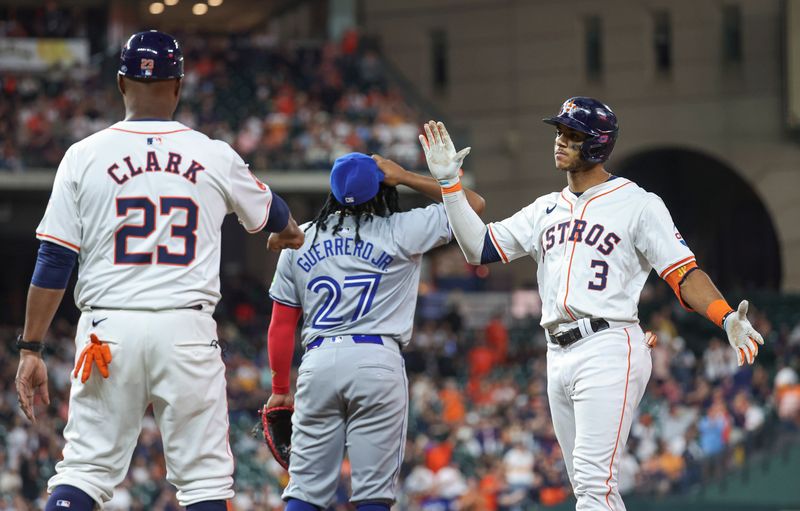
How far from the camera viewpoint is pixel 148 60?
14.8 ft

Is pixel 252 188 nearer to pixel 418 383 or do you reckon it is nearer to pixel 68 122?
pixel 418 383

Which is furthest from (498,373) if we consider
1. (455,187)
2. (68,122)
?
(455,187)

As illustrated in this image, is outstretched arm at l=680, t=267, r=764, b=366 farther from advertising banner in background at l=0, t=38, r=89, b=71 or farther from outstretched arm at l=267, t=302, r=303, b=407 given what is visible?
advertising banner in background at l=0, t=38, r=89, b=71

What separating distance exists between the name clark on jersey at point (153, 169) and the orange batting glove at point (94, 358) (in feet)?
1.81

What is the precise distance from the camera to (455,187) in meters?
5.37

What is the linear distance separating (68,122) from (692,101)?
39.0ft

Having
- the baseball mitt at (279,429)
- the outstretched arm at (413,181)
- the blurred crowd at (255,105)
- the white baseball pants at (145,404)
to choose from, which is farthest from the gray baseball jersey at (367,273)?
the blurred crowd at (255,105)

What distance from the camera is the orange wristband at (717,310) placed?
5035 millimetres

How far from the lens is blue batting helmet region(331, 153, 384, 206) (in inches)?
213

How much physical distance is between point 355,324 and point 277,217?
0.68 m

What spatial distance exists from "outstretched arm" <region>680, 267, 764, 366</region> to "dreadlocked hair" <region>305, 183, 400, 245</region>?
4.18 ft

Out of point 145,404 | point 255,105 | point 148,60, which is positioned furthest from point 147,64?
point 255,105

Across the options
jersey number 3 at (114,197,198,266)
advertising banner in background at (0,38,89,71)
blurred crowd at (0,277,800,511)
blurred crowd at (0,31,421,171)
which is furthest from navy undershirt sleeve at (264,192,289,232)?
advertising banner in background at (0,38,89,71)

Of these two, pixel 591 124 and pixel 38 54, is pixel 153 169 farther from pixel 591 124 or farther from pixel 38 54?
pixel 38 54
